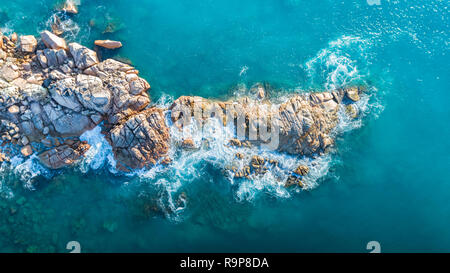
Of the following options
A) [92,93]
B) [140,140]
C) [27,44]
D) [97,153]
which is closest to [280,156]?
[140,140]

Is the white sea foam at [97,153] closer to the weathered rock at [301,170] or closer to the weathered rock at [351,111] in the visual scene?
the weathered rock at [301,170]

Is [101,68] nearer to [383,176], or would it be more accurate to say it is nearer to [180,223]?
[180,223]

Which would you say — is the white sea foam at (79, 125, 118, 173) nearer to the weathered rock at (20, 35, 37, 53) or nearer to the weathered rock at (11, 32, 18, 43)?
the weathered rock at (20, 35, 37, 53)

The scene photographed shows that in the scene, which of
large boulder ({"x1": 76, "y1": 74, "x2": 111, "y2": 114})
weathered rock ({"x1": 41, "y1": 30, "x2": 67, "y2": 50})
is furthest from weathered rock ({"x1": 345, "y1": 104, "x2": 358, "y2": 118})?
weathered rock ({"x1": 41, "y1": 30, "x2": 67, "y2": 50})

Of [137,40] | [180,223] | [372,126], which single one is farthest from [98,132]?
[372,126]

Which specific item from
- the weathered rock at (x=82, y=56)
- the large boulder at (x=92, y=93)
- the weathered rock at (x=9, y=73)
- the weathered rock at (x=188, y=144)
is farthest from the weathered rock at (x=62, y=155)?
the weathered rock at (x=188, y=144)

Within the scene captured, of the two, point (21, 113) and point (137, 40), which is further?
point (137, 40)
